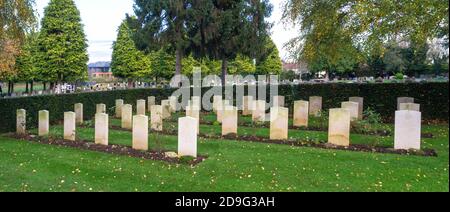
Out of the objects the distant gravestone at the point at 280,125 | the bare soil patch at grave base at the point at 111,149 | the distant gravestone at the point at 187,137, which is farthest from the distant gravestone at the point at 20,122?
the distant gravestone at the point at 280,125

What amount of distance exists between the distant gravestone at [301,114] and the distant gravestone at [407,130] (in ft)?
16.4

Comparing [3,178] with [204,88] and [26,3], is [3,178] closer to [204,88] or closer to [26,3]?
[26,3]

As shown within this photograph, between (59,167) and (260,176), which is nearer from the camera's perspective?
(260,176)

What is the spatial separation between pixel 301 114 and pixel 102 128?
7.64 meters

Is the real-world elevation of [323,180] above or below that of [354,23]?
below

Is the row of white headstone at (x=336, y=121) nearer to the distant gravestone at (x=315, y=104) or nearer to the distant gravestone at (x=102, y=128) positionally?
the distant gravestone at (x=315, y=104)

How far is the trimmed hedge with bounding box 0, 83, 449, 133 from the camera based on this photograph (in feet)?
53.6

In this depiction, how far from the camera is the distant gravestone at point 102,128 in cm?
1205

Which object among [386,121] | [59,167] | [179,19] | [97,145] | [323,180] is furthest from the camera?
[179,19]

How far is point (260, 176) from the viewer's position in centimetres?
823

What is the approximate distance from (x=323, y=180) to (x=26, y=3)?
1214 cm

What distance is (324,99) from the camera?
71.6 ft

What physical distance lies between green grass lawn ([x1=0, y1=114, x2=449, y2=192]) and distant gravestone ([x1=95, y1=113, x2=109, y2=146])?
35.7 inches

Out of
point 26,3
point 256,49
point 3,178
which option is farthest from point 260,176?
point 256,49
